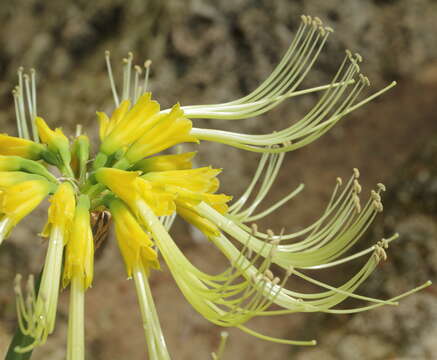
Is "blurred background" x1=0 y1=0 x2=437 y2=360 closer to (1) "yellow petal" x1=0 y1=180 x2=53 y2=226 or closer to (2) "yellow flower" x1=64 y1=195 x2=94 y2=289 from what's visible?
(2) "yellow flower" x1=64 y1=195 x2=94 y2=289

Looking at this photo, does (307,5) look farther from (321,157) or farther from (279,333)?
(279,333)

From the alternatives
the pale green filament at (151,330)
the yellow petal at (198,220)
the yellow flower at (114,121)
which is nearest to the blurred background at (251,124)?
the yellow petal at (198,220)

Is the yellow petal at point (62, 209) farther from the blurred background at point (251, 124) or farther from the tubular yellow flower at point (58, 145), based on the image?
the blurred background at point (251, 124)

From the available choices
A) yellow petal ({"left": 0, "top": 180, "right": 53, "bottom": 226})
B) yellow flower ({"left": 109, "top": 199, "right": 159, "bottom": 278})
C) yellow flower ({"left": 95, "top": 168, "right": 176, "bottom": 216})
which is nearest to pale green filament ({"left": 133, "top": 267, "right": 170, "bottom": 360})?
yellow flower ({"left": 109, "top": 199, "right": 159, "bottom": 278})

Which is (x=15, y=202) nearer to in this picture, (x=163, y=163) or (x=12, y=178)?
(x=12, y=178)

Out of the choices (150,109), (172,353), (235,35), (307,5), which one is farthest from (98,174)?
(307,5)

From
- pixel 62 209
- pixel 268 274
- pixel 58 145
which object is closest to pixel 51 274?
pixel 62 209

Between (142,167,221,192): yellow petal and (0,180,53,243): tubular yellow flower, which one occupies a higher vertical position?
(142,167,221,192): yellow petal
